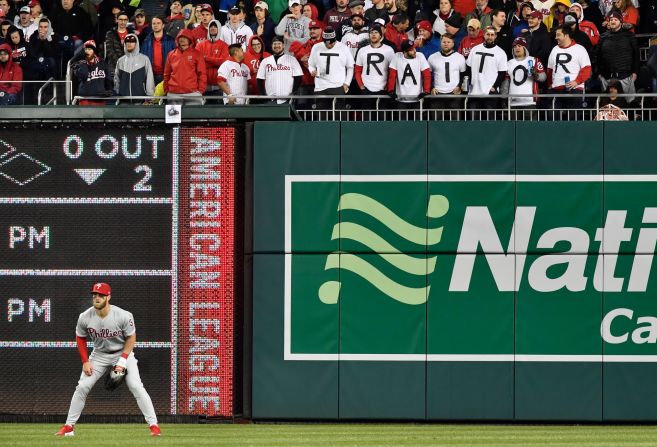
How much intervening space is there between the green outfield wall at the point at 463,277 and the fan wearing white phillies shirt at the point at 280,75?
1844mm

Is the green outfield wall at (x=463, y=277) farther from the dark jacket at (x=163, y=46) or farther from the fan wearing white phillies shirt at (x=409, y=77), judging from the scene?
A: the dark jacket at (x=163, y=46)

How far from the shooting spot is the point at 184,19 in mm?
25078

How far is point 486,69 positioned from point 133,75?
523cm

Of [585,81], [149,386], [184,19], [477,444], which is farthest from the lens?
[184,19]

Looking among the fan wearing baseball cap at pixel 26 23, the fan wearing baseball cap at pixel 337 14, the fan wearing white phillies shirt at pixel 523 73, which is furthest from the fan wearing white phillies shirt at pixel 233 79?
the fan wearing baseball cap at pixel 26 23

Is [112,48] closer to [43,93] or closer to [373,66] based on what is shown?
[43,93]

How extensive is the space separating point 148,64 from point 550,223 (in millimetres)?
6501

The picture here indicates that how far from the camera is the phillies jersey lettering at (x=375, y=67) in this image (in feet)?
73.8

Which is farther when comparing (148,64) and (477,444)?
(148,64)

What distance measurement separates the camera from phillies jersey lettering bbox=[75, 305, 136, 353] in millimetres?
18438

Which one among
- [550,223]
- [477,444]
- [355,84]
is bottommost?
[477,444]

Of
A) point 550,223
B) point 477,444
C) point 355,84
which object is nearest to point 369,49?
point 355,84

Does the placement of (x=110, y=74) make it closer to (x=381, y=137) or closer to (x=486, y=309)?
(x=381, y=137)

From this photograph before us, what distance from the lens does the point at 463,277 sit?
69.0 feet
